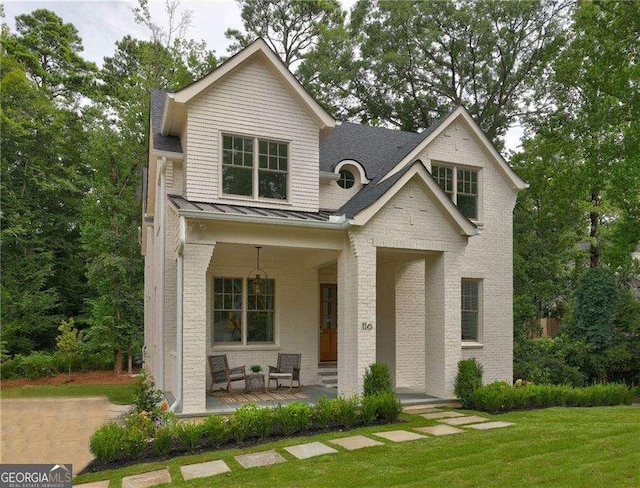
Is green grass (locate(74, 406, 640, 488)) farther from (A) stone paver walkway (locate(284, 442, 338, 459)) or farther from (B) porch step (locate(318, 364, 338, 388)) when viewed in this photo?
(B) porch step (locate(318, 364, 338, 388))

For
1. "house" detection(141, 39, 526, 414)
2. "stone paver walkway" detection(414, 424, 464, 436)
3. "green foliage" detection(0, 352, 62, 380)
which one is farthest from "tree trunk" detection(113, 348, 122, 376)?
"stone paver walkway" detection(414, 424, 464, 436)

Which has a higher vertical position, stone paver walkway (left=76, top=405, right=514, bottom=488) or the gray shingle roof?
the gray shingle roof

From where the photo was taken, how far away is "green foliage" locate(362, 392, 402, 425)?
9.04 metres

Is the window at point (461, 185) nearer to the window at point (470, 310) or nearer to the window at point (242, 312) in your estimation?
the window at point (470, 310)

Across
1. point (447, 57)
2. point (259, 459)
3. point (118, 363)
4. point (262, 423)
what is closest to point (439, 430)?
point (262, 423)

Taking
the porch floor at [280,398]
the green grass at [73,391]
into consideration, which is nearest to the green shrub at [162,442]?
the porch floor at [280,398]

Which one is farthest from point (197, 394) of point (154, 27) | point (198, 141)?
point (154, 27)

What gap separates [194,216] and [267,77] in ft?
14.6

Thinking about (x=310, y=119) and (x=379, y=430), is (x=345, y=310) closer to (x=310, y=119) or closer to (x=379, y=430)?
(x=379, y=430)

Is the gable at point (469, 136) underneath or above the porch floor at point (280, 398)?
above

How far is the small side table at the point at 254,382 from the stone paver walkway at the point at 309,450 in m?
3.90

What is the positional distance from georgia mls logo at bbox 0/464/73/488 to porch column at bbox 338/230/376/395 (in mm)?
5424

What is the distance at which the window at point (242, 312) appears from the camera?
→ 1207 cm

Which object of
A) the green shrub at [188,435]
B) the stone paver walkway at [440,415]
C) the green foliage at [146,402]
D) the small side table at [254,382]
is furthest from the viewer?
the small side table at [254,382]
